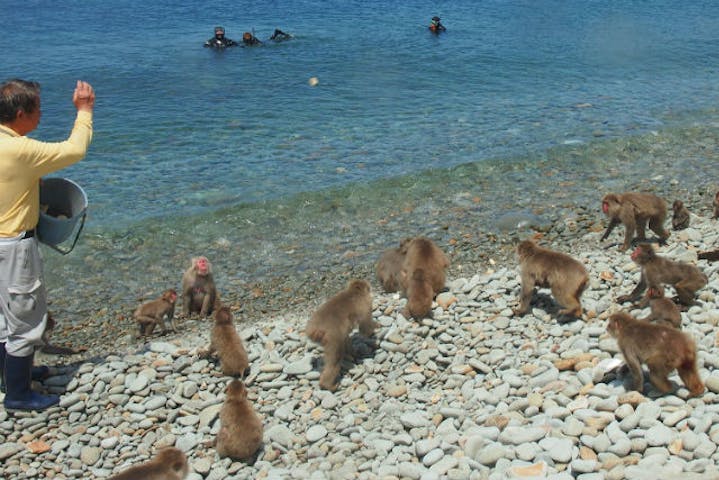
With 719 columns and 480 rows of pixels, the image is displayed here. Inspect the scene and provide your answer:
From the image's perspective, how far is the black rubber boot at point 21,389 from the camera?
7.62 metres

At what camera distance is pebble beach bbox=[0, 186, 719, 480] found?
6426 mm

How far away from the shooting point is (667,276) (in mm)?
8781

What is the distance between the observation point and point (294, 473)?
6930 mm

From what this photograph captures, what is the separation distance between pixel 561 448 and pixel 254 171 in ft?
38.1

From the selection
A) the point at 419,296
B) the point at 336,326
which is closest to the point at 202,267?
the point at 336,326

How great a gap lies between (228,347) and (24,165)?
2.93 meters

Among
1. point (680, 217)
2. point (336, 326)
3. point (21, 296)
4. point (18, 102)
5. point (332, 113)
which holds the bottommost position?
point (332, 113)

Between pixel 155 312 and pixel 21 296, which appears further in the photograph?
pixel 155 312

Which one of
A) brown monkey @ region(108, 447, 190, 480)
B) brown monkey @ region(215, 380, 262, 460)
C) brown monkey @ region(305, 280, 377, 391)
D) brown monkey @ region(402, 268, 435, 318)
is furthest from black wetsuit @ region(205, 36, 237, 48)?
brown monkey @ region(108, 447, 190, 480)

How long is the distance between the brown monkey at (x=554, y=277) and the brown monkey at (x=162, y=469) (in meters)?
4.34

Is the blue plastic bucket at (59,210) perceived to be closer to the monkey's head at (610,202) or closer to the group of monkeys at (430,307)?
the group of monkeys at (430,307)

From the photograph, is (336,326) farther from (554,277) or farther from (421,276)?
(554,277)

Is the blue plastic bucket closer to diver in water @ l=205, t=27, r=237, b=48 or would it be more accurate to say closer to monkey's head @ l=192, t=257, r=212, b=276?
monkey's head @ l=192, t=257, r=212, b=276

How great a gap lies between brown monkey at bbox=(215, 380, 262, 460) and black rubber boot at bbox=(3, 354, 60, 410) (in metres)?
1.96
